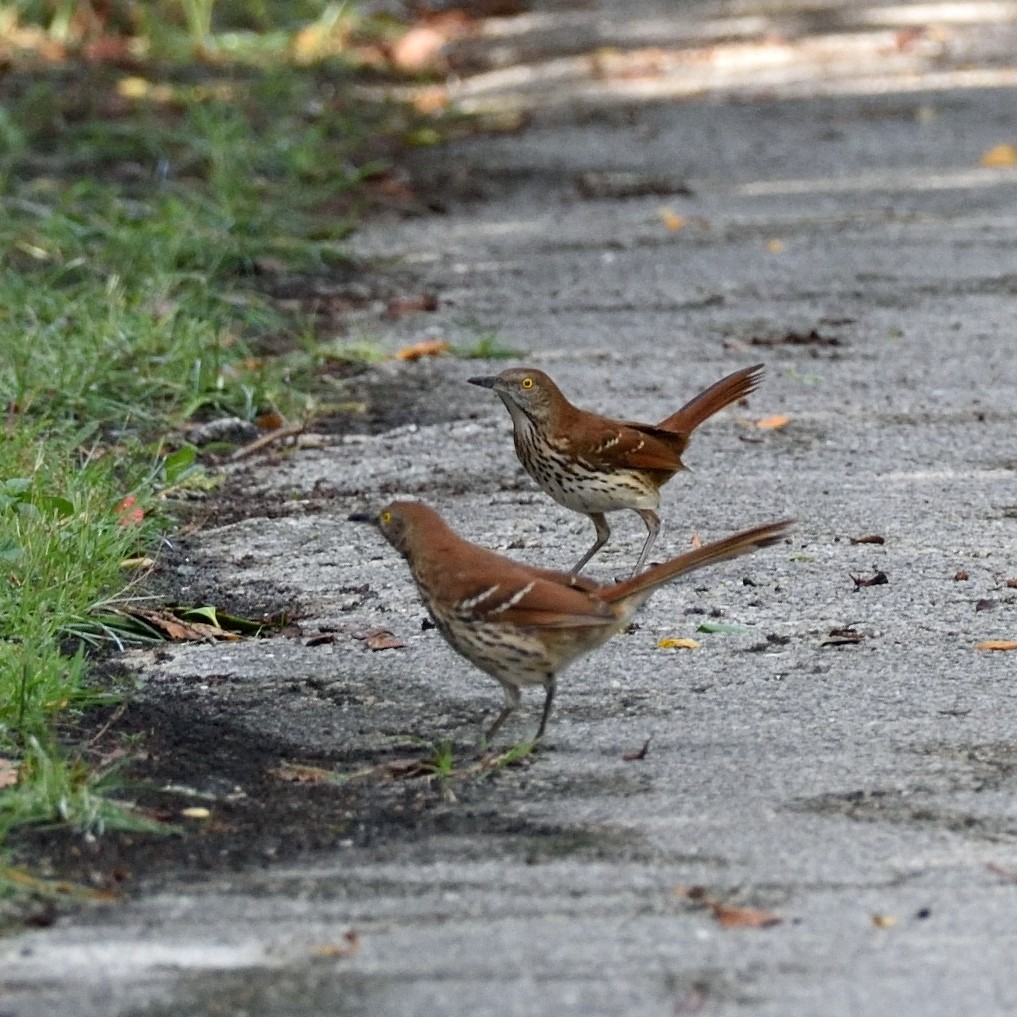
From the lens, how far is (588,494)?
5961mm

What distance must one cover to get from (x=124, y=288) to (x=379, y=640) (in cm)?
372

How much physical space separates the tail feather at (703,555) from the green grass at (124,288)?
130 centimetres

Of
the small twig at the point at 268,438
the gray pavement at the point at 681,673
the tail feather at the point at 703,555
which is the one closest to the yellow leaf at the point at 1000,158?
the gray pavement at the point at 681,673

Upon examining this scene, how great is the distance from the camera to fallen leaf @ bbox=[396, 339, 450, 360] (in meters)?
8.34

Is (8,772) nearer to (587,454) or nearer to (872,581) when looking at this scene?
(587,454)

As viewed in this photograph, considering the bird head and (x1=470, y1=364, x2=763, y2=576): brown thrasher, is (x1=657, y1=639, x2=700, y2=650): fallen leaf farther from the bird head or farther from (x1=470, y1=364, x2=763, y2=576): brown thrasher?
the bird head

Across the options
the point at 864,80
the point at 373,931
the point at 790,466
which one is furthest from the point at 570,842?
the point at 864,80

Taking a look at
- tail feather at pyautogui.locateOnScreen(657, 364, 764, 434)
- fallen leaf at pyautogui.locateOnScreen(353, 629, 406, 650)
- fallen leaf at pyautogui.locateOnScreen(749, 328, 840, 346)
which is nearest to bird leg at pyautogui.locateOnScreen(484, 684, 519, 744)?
fallen leaf at pyautogui.locateOnScreen(353, 629, 406, 650)

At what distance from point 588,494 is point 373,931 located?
2461 millimetres

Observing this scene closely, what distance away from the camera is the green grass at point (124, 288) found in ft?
16.8

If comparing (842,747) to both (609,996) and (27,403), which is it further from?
(27,403)

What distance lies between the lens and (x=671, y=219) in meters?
10.6

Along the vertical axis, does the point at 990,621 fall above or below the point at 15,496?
below

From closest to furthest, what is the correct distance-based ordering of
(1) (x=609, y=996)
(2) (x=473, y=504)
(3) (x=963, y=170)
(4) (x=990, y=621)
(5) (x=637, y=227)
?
(1) (x=609, y=996), (4) (x=990, y=621), (2) (x=473, y=504), (5) (x=637, y=227), (3) (x=963, y=170)
